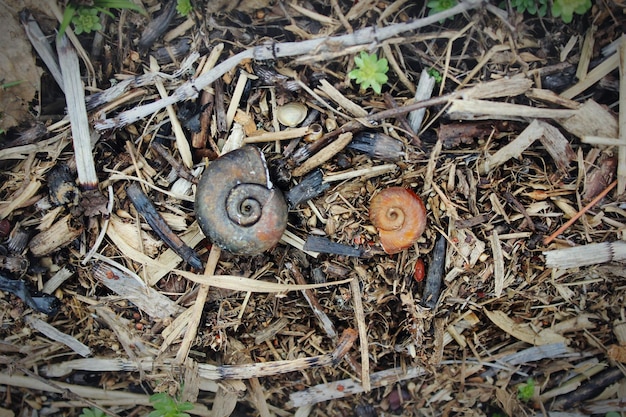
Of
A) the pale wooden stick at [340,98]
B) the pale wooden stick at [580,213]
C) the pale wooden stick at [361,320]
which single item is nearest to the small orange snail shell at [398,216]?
the pale wooden stick at [361,320]

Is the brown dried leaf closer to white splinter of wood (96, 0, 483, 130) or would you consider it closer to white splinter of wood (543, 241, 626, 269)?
white splinter of wood (96, 0, 483, 130)

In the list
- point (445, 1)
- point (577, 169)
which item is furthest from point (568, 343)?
point (445, 1)

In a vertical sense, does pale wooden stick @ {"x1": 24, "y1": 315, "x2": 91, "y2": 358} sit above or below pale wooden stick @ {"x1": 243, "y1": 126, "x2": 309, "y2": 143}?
below

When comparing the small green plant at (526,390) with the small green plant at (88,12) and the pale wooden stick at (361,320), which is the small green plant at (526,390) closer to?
the pale wooden stick at (361,320)

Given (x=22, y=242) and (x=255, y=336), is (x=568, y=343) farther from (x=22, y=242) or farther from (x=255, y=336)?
(x=22, y=242)

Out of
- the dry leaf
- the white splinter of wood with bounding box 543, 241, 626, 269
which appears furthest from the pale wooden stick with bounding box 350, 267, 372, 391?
the white splinter of wood with bounding box 543, 241, 626, 269

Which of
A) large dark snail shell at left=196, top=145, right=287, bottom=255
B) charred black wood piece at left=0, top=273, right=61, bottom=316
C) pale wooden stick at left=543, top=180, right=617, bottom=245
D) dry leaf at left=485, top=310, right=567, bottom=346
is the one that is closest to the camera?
large dark snail shell at left=196, top=145, right=287, bottom=255
